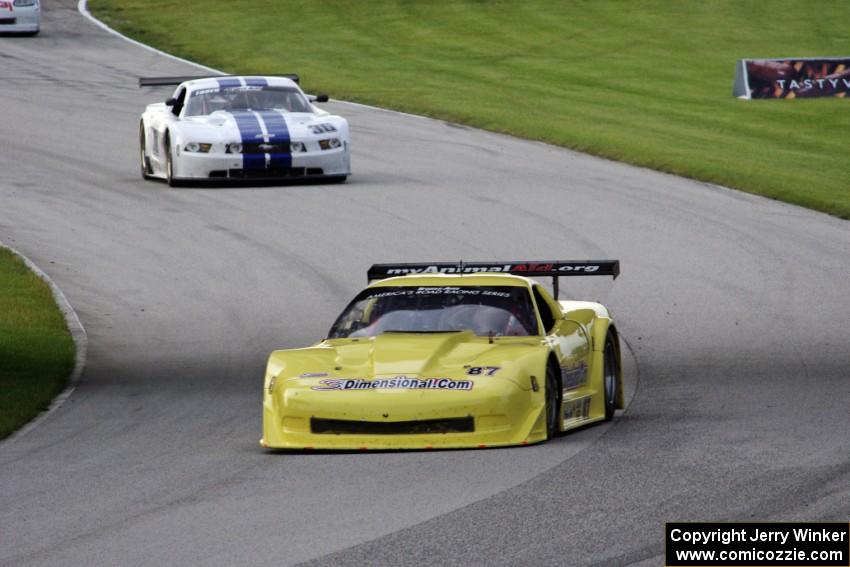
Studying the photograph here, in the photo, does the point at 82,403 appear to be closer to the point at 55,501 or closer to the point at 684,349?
the point at 55,501

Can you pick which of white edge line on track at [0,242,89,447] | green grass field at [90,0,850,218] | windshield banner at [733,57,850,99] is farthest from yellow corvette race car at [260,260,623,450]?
windshield banner at [733,57,850,99]

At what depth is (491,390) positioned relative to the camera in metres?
10.6

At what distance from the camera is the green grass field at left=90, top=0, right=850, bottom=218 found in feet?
96.6

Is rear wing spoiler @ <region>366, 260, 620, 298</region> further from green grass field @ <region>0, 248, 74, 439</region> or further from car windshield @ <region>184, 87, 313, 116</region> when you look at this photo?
car windshield @ <region>184, 87, 313, 116</region>

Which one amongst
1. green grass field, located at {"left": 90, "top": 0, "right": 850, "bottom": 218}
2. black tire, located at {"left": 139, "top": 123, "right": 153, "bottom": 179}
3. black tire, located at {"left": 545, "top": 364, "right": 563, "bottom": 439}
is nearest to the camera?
black tire, located at {"left": 545, "top": 364, "right": 563, "bottom": 439}

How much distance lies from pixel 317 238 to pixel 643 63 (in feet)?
75.7

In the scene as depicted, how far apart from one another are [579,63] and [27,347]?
28798 millimetres

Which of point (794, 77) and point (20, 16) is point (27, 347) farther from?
point (20, 16)

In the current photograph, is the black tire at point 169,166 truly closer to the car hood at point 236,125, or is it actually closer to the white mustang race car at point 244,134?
the white mustang race car at point 244,134

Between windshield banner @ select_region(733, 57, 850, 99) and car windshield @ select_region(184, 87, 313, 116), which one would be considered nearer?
car windshield @ select_region(184, 87, 313, 116)

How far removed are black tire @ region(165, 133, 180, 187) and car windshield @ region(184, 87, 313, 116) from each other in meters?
0.46

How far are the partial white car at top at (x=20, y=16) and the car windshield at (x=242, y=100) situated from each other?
19.0 meters

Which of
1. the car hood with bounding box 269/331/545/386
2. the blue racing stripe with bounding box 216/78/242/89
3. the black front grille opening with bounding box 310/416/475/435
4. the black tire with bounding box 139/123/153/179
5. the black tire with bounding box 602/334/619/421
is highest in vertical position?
the car hood with bounding box 269/331/545/386

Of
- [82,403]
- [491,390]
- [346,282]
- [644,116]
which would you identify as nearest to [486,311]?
[491,390]
